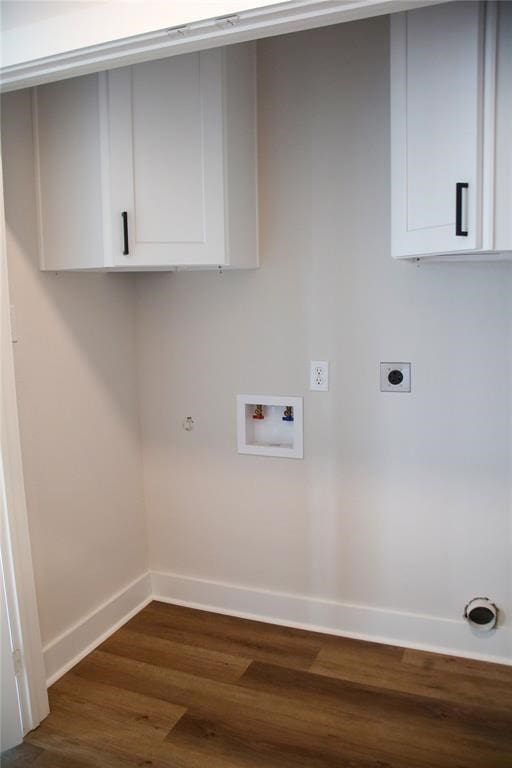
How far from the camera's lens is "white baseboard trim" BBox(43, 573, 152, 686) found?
2.54 m

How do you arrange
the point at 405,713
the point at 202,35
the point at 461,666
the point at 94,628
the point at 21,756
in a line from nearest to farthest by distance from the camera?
the point at 202,35 → the point at 21,756 → the point at 405,713 → the point at 461,666 → the point at 94,628

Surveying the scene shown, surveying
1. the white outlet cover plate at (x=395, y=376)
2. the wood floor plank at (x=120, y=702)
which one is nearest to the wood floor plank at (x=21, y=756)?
the wood floor plank at (x=120, y=702)

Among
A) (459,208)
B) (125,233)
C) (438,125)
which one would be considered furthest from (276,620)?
(438,125)

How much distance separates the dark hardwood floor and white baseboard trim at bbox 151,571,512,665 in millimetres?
50

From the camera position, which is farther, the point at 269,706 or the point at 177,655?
the point at 177,655

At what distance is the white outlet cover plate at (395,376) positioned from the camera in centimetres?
254

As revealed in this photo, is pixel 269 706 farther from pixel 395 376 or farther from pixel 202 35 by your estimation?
pixel 202 35

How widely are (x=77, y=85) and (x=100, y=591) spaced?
196 centimetres

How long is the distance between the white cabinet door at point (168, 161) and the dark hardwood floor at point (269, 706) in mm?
1524

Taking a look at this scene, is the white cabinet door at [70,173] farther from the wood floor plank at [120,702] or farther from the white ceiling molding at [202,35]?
the wood floor plank at [120,702]

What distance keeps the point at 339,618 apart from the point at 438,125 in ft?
6.26

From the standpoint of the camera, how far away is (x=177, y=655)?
2658 millimetres

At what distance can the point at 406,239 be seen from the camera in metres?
2.05

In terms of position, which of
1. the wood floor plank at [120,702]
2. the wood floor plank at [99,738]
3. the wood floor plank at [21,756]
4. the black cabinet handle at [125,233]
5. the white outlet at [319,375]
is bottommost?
the wood floor plank at [21,756]
